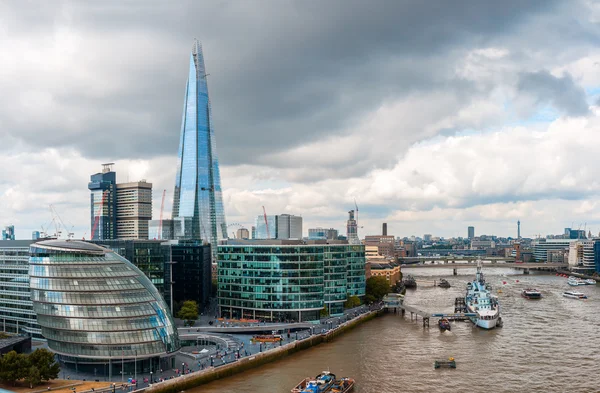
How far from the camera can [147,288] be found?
A: 220 ft

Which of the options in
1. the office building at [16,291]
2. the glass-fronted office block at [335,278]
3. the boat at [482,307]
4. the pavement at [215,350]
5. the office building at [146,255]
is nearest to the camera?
the pavement at [215,350]

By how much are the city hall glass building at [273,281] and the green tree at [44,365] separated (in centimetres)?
4589

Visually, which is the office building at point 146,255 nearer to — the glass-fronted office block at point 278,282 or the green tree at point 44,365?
the glass-fronted office block at point 278,282

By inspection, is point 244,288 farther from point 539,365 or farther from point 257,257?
point 539,365

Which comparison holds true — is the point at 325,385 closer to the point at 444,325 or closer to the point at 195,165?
the point at 444,325

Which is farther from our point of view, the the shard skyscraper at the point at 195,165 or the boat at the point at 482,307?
the the shard skyscraper at the point at 195,165

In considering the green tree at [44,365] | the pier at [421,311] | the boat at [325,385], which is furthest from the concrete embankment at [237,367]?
the pier at [421,311]

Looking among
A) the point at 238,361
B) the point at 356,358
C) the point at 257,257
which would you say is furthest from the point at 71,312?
the point at 257,257

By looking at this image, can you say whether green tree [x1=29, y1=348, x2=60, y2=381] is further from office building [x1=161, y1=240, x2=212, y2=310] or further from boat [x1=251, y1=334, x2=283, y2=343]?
office building [x1=161, y1=240, x2=212, y2=310]

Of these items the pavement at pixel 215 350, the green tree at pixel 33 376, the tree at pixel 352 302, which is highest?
the green tree at pixel 33 376

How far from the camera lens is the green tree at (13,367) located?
5625cm

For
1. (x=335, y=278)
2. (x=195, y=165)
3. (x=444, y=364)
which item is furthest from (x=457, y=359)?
(x=195, y=165)

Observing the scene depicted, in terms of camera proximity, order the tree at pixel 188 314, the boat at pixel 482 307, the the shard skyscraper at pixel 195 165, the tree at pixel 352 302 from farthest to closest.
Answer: the the shard skyscraper at pixel 195 165
the tree at pixel 352 302
the boat at pixel 482 307
the tree at pixel 188 314

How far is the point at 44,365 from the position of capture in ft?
187
